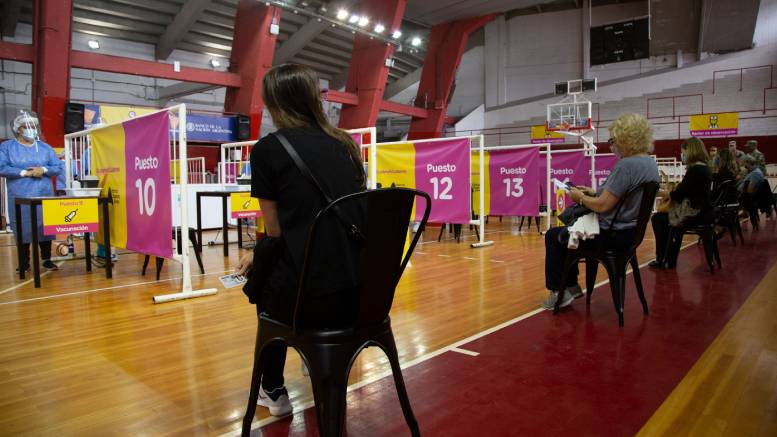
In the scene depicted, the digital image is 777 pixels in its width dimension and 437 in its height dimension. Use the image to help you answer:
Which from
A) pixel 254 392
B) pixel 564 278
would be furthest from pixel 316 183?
pixel 564 278

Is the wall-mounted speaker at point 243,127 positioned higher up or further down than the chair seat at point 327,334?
higher up

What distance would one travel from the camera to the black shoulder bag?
4.09 ft

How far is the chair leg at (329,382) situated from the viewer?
120cm

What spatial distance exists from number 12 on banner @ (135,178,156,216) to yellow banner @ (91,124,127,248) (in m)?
0.33

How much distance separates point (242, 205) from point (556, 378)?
4.21 m

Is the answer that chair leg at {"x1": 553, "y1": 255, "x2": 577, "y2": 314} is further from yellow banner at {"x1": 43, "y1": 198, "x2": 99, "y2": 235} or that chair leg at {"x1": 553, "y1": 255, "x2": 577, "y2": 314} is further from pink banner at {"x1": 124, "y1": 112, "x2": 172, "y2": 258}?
yellow banner at {"x1": 43, "y1": 198, "x2": 99, "y2": 235}

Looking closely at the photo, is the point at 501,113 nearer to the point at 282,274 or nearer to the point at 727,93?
the point at 727,93

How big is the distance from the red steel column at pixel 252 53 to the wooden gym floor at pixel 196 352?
7.23 meters

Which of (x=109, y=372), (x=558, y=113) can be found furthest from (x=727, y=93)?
(x=109, y=372)

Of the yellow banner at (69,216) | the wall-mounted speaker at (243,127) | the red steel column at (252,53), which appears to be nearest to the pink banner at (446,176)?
the yellow banner at (69,216)

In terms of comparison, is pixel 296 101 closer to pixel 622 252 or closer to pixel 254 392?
pixel 254 392

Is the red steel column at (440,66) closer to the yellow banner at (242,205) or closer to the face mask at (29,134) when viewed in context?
the yellow banner at (242,205)

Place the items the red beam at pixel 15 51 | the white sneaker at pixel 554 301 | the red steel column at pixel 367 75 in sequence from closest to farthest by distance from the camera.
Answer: the white sneaker at pixel 554 301
the red beam at pixel 15 51
the red steel column at pixel 367 75

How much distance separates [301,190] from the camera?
126 cm
